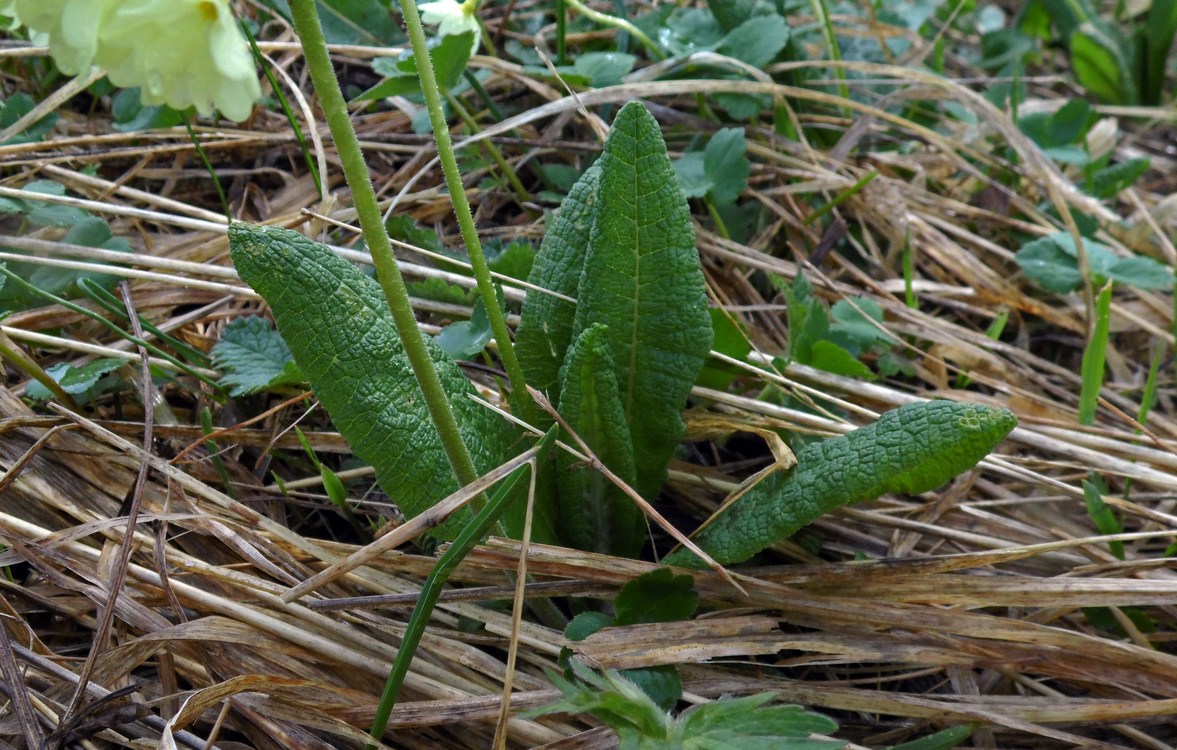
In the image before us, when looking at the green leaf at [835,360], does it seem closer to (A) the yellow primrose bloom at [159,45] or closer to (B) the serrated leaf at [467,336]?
(B) the serrated leaf at [467,336]

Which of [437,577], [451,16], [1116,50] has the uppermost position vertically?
[451,16]

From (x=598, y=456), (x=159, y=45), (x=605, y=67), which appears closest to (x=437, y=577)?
(x=598, y=456)

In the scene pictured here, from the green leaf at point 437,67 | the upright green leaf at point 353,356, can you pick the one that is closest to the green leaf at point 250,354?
the upright green leaf at point 353,356

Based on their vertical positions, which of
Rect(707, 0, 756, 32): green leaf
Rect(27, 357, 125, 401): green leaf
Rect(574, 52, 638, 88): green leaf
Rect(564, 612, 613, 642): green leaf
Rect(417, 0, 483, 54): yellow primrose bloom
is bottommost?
Rect(564, 612, 613, 642): green leaf

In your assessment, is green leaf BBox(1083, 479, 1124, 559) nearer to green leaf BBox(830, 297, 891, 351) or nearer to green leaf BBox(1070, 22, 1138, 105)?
green leaf BBox(830, 297, 891, 351)

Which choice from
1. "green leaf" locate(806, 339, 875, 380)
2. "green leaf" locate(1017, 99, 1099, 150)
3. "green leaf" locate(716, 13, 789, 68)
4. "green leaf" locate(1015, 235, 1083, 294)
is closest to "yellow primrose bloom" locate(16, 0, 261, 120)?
"green leaf" locate(806, 339, 875, 380)

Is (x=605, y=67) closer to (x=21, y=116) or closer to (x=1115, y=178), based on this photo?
(x=21, y=116)
